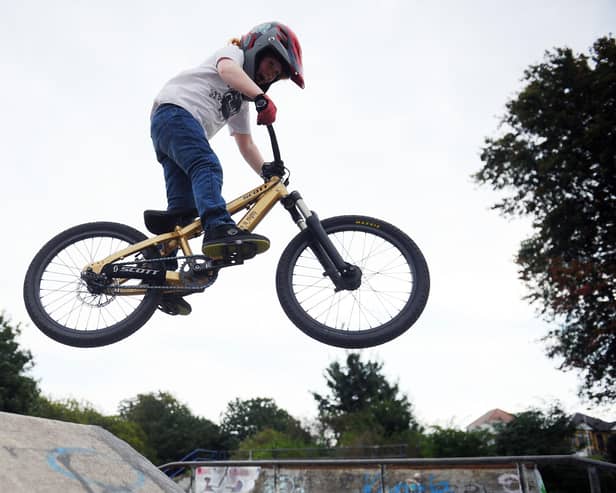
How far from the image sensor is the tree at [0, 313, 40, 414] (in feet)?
87.0

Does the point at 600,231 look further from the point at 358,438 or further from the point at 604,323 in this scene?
the point at 358,438

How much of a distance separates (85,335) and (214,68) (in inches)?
88.2

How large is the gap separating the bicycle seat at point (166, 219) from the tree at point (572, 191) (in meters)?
15.6

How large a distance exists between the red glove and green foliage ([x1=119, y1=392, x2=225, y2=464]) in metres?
57.3

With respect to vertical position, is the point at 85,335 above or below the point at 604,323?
below

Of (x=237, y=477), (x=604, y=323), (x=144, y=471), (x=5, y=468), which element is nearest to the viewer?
(x=5, y=468)

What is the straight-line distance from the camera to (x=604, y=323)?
1798 centimetres

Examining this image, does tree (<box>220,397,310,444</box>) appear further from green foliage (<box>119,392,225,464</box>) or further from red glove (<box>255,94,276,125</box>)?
red glove (<box>255,94,276,125</box>)

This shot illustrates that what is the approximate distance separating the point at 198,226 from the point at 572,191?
18.4 m

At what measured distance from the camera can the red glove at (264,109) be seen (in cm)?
401

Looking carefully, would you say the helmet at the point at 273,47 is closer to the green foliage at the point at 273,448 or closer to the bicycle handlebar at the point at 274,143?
the bicycle handlebar at the point at 274,143

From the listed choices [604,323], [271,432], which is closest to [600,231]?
[604,323]

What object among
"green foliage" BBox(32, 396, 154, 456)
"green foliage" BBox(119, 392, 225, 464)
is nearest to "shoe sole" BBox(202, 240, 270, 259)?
"green foliage" BBox(32, 396, 154, 456)

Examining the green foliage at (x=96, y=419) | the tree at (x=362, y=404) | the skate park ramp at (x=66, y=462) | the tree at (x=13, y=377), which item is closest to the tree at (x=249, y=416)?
the green foliage at (x=96, y=419)
